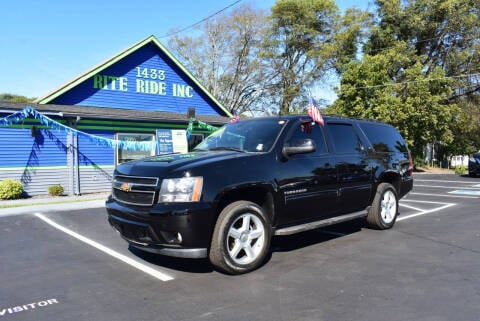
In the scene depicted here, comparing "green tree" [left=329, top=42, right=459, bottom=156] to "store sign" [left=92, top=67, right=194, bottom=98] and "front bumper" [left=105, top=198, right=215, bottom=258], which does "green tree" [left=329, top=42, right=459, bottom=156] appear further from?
"front bumper" [left=105, top=198, right=215, bottom=258]

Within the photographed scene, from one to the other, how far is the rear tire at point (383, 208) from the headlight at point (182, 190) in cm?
366

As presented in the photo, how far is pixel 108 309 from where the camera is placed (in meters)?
3.76

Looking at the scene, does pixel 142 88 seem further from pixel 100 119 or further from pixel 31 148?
pixel 31 148

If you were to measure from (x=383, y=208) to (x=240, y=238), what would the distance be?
3421mm

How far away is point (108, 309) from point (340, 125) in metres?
4.34

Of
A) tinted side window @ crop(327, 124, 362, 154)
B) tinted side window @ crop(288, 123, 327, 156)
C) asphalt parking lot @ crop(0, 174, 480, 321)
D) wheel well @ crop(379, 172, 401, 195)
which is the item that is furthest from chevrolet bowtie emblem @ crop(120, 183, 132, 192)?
wheel well @ crop(379, 172, 401, 195)

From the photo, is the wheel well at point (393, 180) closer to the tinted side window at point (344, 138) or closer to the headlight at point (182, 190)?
the tinted side window at point (344, 138)

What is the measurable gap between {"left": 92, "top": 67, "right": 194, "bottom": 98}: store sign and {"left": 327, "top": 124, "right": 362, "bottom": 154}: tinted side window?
12203 mm

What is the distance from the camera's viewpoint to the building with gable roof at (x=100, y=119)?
1353 cm

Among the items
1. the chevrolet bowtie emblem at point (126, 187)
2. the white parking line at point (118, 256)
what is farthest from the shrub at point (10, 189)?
the chevrolet bowtie emblem at point (126, 187)

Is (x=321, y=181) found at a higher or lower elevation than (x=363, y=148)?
lower

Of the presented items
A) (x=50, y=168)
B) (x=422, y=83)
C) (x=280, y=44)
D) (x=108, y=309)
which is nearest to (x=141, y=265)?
(x=108, y=309)

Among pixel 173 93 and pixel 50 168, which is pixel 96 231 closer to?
pixel 50 168

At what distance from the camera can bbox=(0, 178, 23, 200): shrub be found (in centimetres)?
1251
